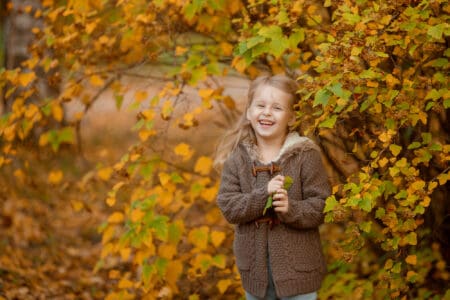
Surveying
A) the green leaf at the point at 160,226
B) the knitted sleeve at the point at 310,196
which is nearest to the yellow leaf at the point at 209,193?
the green leaf at the point at 160,226

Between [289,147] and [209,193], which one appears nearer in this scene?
[289,147]

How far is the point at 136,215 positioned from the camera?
4055 mm

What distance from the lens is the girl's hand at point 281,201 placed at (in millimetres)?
2936

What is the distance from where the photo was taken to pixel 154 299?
432 cm

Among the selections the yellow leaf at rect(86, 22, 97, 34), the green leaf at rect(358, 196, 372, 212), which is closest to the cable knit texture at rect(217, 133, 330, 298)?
the green leaf at rect(358, 196, 372, 212)

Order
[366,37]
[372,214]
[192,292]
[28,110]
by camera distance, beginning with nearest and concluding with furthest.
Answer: [366,37] → [372,214] → [28,110] → [192,292]

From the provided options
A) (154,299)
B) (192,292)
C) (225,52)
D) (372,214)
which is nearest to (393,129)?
(372,214)

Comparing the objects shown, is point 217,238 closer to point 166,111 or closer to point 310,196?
point 166,111

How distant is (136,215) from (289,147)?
131cm

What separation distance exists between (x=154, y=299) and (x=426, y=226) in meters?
1.87

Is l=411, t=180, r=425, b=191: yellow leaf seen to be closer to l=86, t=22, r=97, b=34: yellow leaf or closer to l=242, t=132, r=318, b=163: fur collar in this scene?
l=242, t=132, r=318, b=163: fur collar

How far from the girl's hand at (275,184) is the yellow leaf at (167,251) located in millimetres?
1454

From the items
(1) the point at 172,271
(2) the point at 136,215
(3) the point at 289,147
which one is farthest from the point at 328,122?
(1) the point at 172,271

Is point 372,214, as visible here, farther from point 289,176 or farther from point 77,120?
point 77,120
